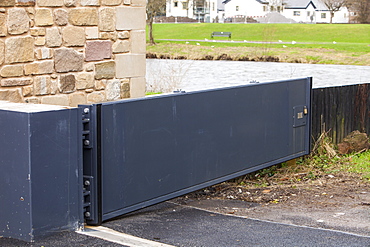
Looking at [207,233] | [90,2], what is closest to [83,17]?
[90,2]

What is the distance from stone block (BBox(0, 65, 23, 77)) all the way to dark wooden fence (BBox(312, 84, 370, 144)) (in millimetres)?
5692

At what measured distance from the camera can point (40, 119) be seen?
17.7ft

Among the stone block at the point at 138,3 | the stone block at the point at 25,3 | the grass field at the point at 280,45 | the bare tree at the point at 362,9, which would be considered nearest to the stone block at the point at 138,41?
the stone block at the point at 138,3

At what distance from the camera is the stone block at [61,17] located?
303 inches

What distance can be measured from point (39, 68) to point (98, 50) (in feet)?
3.18

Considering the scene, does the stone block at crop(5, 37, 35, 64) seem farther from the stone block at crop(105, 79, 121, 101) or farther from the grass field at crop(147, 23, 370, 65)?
the grass field at crop(147, 23, 370, 65)

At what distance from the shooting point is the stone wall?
7281 millimetres

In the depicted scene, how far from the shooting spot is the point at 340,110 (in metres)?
12.1

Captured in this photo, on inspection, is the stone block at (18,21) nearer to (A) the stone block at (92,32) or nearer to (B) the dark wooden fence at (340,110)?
(A) the stone block at (92,32)

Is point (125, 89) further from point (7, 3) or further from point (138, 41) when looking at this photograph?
point (7, 3)

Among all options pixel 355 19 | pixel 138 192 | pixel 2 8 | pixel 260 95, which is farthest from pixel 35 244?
pixel 355 19

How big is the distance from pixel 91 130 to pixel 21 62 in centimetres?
186

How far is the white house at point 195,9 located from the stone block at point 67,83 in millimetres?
108698

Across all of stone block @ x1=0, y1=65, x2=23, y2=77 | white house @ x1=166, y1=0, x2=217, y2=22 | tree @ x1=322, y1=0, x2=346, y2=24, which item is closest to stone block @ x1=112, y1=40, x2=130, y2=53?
stone block @ x1=0, y1=65, x2=23, y2=77
